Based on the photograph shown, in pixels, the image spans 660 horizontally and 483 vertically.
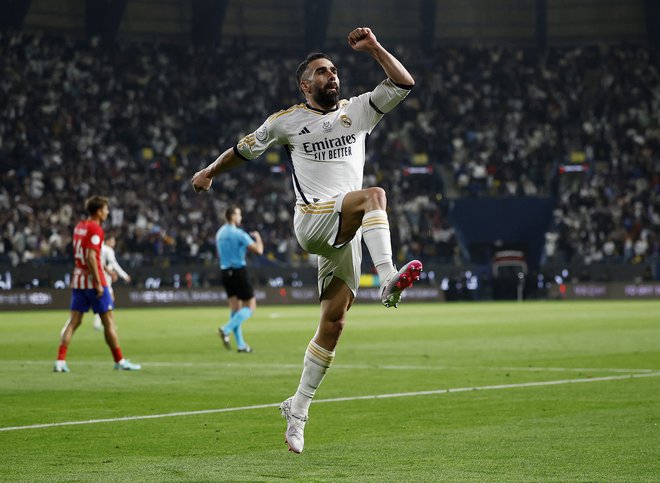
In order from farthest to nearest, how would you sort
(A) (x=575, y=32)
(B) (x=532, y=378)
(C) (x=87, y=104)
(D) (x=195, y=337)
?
1. (A) (x=575, y=32)
2. (C) (x=87, y=104)
3. (D) (x=195, y=337)
4. (B) (x=532, y=378)

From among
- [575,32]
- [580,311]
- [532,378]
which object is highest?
[575,32]

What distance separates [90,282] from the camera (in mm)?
16141

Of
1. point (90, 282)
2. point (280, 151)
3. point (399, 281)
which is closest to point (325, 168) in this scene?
point (399, 281)

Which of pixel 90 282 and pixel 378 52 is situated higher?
pixel 378 52

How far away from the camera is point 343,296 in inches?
339

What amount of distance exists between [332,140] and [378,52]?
747mm

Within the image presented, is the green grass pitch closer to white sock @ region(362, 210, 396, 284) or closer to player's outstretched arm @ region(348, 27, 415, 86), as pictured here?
white sock @ region(362, 210, 396, 284)

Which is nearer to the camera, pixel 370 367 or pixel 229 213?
pixel 370 367

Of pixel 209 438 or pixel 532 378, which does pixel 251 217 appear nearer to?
pixel 532 378

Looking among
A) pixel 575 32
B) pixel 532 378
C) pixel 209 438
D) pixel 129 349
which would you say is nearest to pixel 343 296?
pixel 209 438

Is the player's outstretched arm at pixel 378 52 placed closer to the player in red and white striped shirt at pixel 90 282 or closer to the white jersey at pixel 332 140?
the white jersey at pixel 332 140

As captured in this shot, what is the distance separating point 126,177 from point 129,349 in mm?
26837

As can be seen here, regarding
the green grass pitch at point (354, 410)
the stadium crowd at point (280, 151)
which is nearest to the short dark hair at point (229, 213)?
the green grass pitch at point (354, 410)

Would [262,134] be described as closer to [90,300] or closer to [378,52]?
[378,52]
